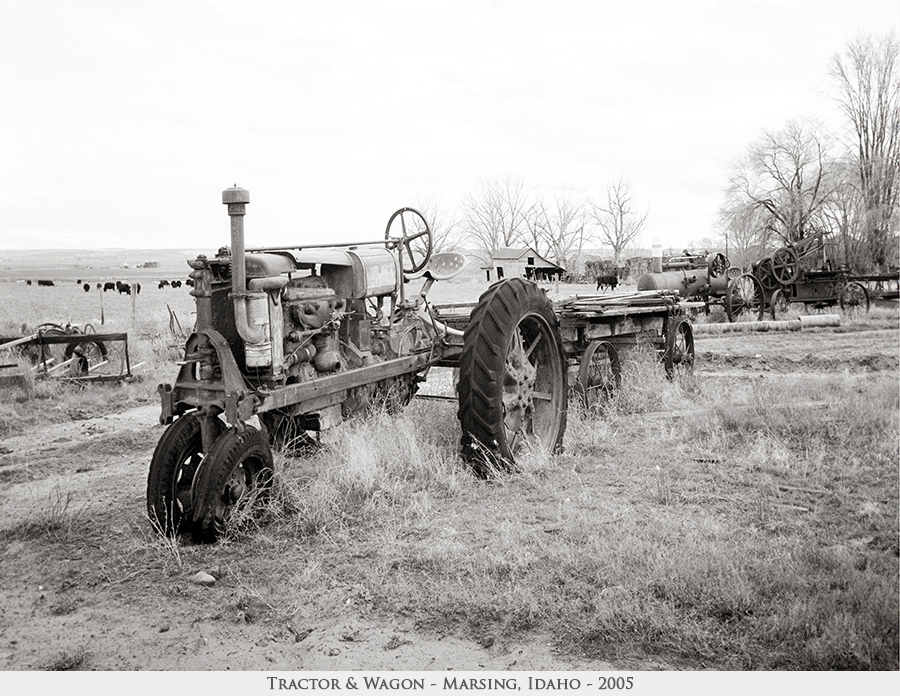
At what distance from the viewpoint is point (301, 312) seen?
4.81m

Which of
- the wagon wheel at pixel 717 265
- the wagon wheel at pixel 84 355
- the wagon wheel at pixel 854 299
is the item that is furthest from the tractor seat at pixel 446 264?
the wagon wheel at pixel 854 299

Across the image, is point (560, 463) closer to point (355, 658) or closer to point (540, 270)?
point (355, 658)

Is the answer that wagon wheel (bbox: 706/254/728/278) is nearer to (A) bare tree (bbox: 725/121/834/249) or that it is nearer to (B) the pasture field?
(A) bare tree (bbox: 725/121/834/249)

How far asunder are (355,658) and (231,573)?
102 cm

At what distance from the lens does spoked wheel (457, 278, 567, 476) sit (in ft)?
16.3

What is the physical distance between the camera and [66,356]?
10164 millimetres

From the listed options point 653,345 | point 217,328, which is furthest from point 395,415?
point 653,345

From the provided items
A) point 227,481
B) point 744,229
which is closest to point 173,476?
point 227,481

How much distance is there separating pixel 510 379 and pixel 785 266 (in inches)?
561

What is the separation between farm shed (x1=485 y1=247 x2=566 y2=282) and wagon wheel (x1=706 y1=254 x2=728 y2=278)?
19523 mm

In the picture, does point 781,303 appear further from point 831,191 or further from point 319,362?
point 319,362

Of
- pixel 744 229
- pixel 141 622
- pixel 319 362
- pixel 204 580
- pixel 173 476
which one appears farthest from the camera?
pixel 744 229
